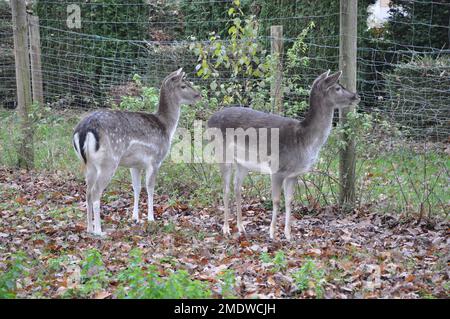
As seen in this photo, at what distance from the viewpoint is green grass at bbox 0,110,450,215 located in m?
7.75

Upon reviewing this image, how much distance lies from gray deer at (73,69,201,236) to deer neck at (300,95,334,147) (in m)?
1.94

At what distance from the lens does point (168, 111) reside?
8523mm

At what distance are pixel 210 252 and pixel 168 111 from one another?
2547mm

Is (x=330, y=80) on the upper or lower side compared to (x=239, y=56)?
lower

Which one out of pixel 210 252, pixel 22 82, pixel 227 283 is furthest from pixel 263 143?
pixel 22 82

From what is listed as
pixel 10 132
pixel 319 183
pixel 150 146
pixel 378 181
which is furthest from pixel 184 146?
pixel 10 132

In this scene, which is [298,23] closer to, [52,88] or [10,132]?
[52,88]

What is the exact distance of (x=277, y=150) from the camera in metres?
7.23

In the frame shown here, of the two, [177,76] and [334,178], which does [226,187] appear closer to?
[334,178]

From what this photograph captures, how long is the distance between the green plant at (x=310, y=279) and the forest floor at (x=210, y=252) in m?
0.01

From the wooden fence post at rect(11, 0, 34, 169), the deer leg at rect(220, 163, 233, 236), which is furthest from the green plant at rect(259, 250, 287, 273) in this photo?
the wooden fence post at rect(11, 0, 34, 169)

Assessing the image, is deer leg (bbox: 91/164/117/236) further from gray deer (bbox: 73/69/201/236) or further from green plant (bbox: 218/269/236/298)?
green plant (bbox: 218/269/236/298)

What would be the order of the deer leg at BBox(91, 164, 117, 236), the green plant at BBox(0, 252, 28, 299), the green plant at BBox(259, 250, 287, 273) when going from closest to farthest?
the green plant at BBox(0, 252, 28, 299), the green plant at BBox(259, 250, 287, 273), the deer leg at BBox(91, 164, 117, 236)

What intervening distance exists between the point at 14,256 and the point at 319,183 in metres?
4.07
